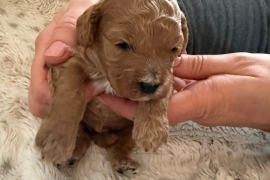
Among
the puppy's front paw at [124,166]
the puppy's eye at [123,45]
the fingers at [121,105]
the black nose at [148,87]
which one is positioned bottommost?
the puppy's front paw at [124,166]

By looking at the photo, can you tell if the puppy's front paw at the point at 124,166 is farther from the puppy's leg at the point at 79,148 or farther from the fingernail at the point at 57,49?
the fingernail at the point at 57,49

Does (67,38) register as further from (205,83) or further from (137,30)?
(205,83)

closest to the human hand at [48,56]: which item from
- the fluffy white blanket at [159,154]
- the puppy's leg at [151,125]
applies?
the fluffy white blanket at [159,154]

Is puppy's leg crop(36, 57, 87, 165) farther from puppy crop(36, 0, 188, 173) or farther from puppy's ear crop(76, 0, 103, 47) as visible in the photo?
puppy's ear crop(76, 0, 103, 47)

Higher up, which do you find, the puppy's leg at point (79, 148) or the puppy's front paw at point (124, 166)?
the puppy's leg at point (79, 148)

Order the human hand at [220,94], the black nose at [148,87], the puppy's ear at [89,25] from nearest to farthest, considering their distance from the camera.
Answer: the black nose at [148,87], the puppy's ear at [89,25], the human hand at [220,94]

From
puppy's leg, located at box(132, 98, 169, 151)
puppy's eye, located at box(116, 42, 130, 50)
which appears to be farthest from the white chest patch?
puppy's eye, located at box(116, 42, 130, 50)

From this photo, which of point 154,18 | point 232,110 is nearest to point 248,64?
point 232,110
